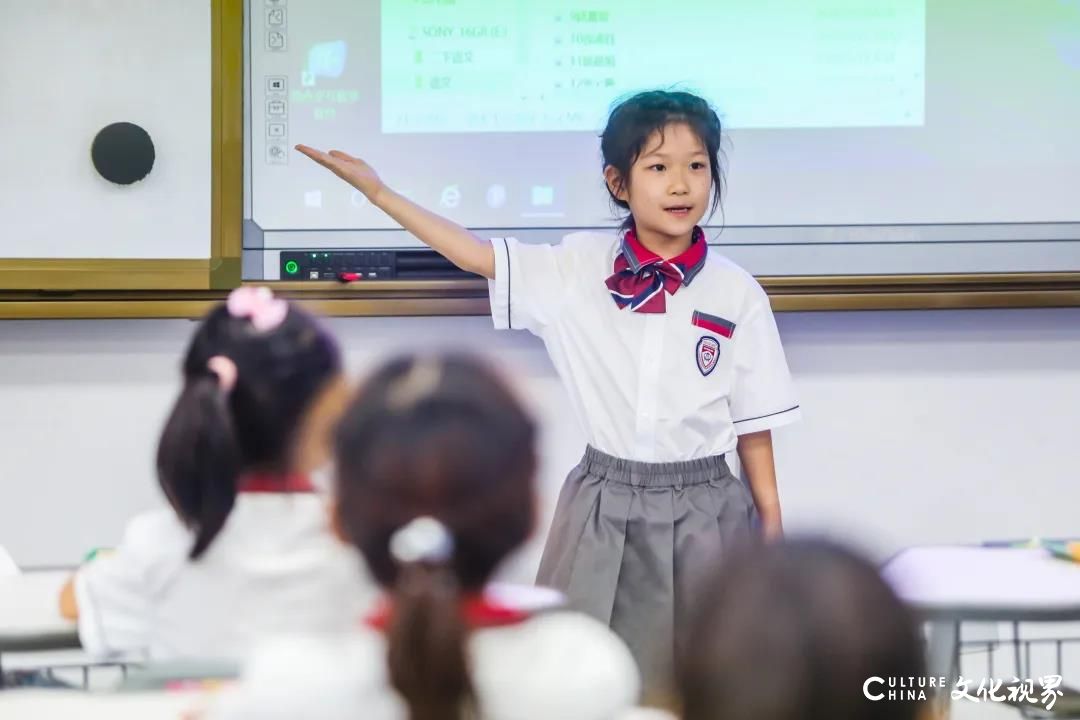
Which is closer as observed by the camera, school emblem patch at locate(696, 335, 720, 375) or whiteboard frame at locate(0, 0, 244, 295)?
school emblem patch at locate(696, 335, 720, 375)

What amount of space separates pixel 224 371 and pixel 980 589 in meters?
0.92

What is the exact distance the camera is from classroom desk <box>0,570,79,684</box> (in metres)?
1.18

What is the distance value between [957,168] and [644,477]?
101 centimetres

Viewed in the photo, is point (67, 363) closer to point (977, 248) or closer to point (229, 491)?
point (229, 491)

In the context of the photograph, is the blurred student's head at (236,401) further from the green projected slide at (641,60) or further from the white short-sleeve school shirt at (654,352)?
the green projected slide at (641,60)

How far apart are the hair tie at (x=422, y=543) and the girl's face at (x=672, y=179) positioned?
118 centimetres

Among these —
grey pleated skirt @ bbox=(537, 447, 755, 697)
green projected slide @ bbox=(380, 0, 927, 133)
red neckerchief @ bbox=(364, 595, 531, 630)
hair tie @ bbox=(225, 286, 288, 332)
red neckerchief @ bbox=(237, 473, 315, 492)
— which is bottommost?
grey pleated skirt @ bbox=(537, 447, 755, 697)

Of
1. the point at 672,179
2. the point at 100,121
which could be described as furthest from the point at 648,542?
the point at 100,121

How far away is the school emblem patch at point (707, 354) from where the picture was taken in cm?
199

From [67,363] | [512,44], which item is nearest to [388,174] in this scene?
[512,44]

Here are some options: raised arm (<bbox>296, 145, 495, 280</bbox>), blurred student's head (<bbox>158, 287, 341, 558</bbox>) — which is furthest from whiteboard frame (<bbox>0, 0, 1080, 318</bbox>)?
blurred student's head (<bbox>158, 287, 341, 558</bbox>)

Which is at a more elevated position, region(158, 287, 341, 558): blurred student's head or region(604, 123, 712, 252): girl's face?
region(604, 123, 712, 252): girl's face

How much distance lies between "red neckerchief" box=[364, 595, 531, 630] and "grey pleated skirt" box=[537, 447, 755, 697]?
101 centimetres

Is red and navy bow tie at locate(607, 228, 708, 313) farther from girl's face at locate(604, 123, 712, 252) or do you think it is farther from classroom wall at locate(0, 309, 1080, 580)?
classroom wall at locate(0, 309, 1080, 580)
